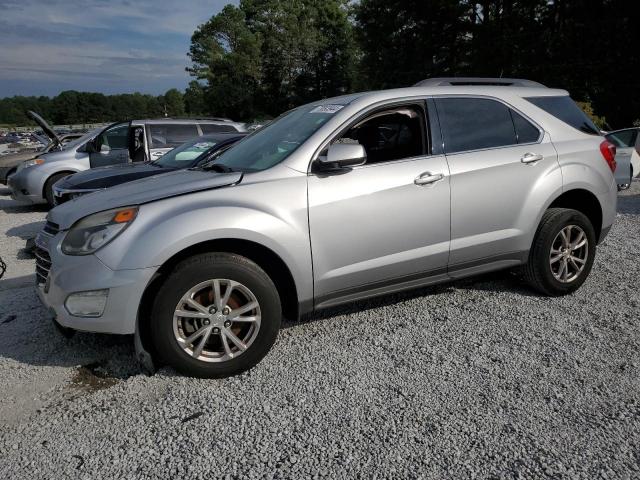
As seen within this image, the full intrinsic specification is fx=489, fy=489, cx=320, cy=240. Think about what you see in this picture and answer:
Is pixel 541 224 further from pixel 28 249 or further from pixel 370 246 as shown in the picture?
pixel 28 249

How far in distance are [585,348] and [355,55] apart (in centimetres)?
5330

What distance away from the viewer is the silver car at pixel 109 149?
28.8 feet

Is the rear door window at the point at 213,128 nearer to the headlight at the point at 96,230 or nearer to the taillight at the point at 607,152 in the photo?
the headlight at the point at 96,230

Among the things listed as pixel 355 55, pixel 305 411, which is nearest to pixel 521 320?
pixel 305 411

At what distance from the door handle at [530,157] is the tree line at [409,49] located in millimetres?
5141

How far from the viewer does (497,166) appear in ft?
12.0

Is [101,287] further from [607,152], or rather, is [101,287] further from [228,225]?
[607,152]

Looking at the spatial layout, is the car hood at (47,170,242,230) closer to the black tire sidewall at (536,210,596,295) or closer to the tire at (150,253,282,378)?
the tire at (150,253,282,378)

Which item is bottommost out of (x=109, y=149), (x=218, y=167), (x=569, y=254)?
(x=569, y=254)

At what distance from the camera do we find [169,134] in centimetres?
898

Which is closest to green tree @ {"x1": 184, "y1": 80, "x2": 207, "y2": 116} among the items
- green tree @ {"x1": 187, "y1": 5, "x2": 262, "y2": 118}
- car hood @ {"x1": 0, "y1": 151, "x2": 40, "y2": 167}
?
green tree @ {"x1": 187, "y1": 5, "x2": 262, "y2": 118}

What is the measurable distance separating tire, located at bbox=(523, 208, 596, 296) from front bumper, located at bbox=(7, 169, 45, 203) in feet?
30.3

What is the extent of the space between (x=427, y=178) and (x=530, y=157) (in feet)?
3.20

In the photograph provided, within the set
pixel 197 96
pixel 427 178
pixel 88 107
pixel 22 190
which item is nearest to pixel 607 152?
pixel 427 178
